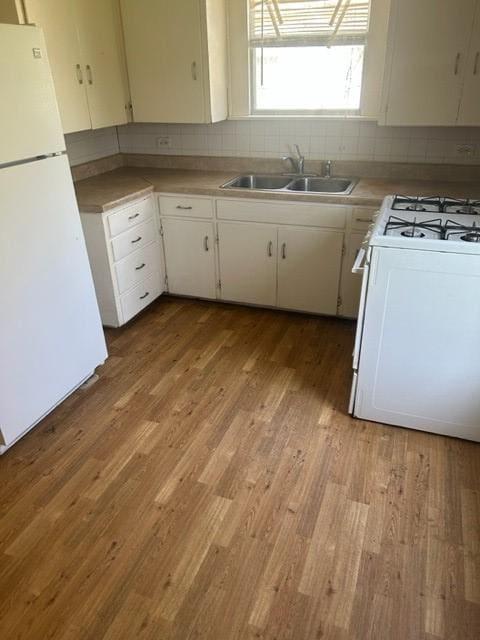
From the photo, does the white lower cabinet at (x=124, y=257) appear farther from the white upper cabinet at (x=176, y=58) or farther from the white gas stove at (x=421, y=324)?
the white gas stove at (x=421, y=324)

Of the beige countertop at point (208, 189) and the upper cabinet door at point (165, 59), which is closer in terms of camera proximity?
the beige countertop at point (208, 189)

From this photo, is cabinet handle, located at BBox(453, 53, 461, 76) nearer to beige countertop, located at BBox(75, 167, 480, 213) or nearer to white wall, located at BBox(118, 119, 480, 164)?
white wall, located at BBox(118, 119, 480, 164)

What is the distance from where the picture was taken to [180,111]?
3.23m

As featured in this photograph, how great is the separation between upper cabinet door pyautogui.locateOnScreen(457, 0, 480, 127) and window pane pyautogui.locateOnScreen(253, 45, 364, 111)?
728 mm

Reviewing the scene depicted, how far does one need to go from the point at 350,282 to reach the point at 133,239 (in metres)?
1.47

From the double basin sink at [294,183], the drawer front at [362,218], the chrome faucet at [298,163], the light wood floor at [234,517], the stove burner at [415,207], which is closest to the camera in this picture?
the light wood floor at [234,517]

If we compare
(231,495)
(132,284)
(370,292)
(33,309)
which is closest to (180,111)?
(132,284)

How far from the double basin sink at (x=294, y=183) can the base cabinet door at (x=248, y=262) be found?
316mm

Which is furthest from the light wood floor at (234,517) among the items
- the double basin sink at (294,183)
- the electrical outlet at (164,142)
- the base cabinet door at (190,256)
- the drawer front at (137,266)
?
the electrical outlet at (164,142)

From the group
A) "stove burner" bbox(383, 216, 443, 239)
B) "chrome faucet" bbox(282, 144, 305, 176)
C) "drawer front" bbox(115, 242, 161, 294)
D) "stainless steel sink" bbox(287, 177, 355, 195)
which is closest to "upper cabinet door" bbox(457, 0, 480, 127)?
"stainless steel sink" bbox(287, 177, 355, 195)

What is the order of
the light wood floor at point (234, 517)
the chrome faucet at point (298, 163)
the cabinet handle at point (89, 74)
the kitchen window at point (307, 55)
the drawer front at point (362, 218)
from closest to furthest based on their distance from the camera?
the light wood floor at point (234, 517) → the drawer front at point (362, 218) → the cabinet handle at point (89, 74) → the kitchen window at point (307, 55) → the chrome faucet at point (298, 163)

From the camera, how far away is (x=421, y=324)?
6.68 feet

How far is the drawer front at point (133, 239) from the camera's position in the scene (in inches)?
117

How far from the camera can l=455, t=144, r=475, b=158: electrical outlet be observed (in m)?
3.03
